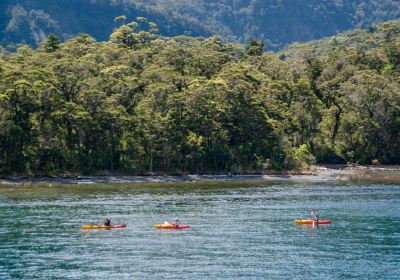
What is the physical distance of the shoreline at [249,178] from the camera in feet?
382

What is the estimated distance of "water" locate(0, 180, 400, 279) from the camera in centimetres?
5662

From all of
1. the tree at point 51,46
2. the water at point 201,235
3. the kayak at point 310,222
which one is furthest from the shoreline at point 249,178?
the tree at point 51,46

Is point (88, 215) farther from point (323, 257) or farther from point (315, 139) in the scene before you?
point (315, 139)

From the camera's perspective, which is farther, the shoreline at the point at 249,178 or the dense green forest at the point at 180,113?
the dense green forest at the point at 180,113

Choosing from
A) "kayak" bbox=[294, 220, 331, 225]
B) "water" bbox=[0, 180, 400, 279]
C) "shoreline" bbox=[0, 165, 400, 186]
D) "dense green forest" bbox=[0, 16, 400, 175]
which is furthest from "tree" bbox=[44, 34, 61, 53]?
"kayak" bbox=[294, 220, 331, 225]

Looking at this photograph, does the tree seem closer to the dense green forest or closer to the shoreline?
the dense green forest

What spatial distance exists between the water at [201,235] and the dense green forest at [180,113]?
16.7 meters

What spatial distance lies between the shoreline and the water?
318 inches

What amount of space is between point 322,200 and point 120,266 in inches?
1784

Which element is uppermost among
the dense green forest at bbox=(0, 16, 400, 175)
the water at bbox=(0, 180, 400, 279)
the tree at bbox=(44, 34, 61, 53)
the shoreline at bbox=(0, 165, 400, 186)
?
the tree at bbox=(44, 34, 61, 53)

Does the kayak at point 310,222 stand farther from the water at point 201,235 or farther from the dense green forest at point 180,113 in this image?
the dense green forest at point 180,113

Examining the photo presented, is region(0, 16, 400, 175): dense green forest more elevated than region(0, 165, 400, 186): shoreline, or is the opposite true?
region(0, 16, 400, 175): dense green forest

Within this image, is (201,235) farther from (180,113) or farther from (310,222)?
(180,113)

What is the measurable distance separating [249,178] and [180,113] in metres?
16.4
